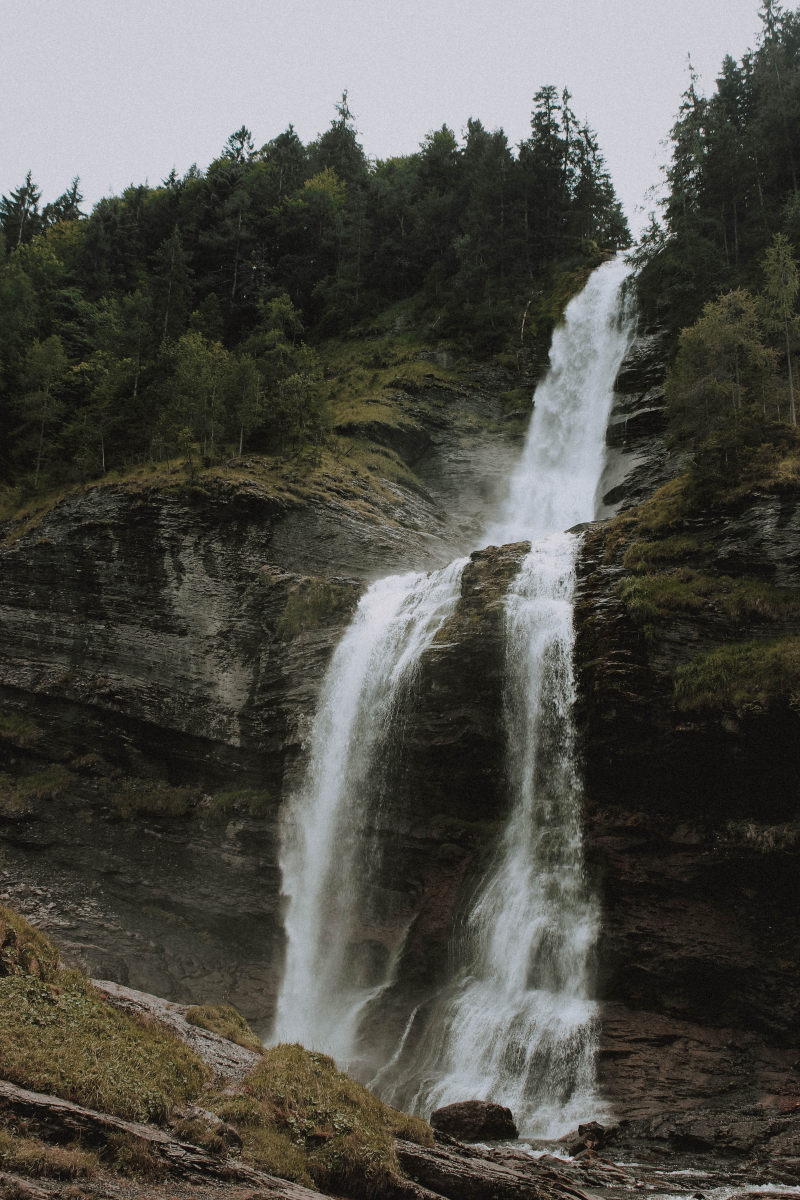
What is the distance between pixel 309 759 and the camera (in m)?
23.7

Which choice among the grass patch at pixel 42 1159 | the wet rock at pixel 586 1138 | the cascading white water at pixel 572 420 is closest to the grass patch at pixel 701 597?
the wet rock at pixel 586 1138

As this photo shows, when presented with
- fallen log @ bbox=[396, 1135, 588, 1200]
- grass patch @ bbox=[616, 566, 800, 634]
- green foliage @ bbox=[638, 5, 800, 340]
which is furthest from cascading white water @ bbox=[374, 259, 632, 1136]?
green foliage @ bbox=[638, 5, 800, 340]

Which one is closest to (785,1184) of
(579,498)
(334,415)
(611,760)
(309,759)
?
(611,760)

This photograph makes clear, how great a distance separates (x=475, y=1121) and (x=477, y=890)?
6987 mm

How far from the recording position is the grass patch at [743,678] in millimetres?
16984

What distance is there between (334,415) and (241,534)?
14010 millimetres

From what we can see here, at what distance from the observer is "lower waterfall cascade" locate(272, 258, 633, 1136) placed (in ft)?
51.8

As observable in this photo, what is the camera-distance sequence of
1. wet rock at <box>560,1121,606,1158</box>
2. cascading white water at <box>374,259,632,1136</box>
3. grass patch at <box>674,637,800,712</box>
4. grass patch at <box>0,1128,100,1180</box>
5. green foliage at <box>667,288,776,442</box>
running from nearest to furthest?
grass patch at <box>0,1128,100,1180</box> < wet rock at <box>560,1121,606,1158</box> < cascading white water at <box>374,259,632,1136</box> < grass patch at <box>674,637,800,712</box> < green foliage at <box>667,288,776,442</box>

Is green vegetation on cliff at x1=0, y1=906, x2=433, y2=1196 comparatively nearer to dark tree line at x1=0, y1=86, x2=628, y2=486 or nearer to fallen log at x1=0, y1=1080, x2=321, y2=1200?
fallen log at x1=0, y1=1080, x2=321, y2=1200

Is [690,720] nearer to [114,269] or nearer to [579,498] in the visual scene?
[579,498]

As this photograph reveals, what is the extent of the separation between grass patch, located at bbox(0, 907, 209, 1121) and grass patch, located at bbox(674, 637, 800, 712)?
1291cm

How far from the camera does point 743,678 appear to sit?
17672 mm

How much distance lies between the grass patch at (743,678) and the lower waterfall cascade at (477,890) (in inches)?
121

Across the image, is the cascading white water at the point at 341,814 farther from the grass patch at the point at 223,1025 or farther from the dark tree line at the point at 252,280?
the dark tree line at the point at 252,280
